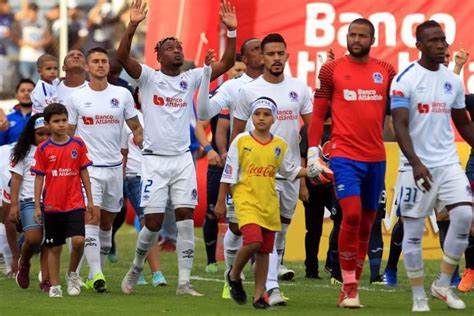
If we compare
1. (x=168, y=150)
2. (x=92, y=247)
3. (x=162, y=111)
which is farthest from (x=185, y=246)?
(x=162, y=111)

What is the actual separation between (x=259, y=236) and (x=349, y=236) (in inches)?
30.5

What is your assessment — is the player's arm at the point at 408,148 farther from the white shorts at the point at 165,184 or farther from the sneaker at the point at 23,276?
the sneaker at the point at 23,276

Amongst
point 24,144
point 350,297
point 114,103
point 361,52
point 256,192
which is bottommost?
point 350,297

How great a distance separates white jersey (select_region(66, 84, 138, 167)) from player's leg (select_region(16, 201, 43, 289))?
94 centimetres

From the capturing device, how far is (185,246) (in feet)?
46.4

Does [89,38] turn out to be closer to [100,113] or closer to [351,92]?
[100,113]

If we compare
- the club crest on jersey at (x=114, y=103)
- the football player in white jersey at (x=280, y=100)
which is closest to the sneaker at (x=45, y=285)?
the club crest on jersey at (x=114, y=103)

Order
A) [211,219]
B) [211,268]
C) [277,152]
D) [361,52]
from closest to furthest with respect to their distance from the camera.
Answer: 1. [277,152]
2. [361,52]
3. [211,268]
4. [211,219]

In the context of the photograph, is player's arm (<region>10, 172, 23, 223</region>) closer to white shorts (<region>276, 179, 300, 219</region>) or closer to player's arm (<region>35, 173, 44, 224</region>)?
player's arm (<region>35, 173, 44, 224</region>)

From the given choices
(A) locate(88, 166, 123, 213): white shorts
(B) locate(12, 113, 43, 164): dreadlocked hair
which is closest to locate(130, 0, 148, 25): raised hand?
(A) locate(88, 166, 123, 213): white shorts

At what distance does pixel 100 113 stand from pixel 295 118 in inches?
89.9

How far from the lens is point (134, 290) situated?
14.7 meters

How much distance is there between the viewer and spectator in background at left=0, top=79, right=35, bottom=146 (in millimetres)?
17608

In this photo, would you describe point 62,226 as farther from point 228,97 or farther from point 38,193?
point 228,97
